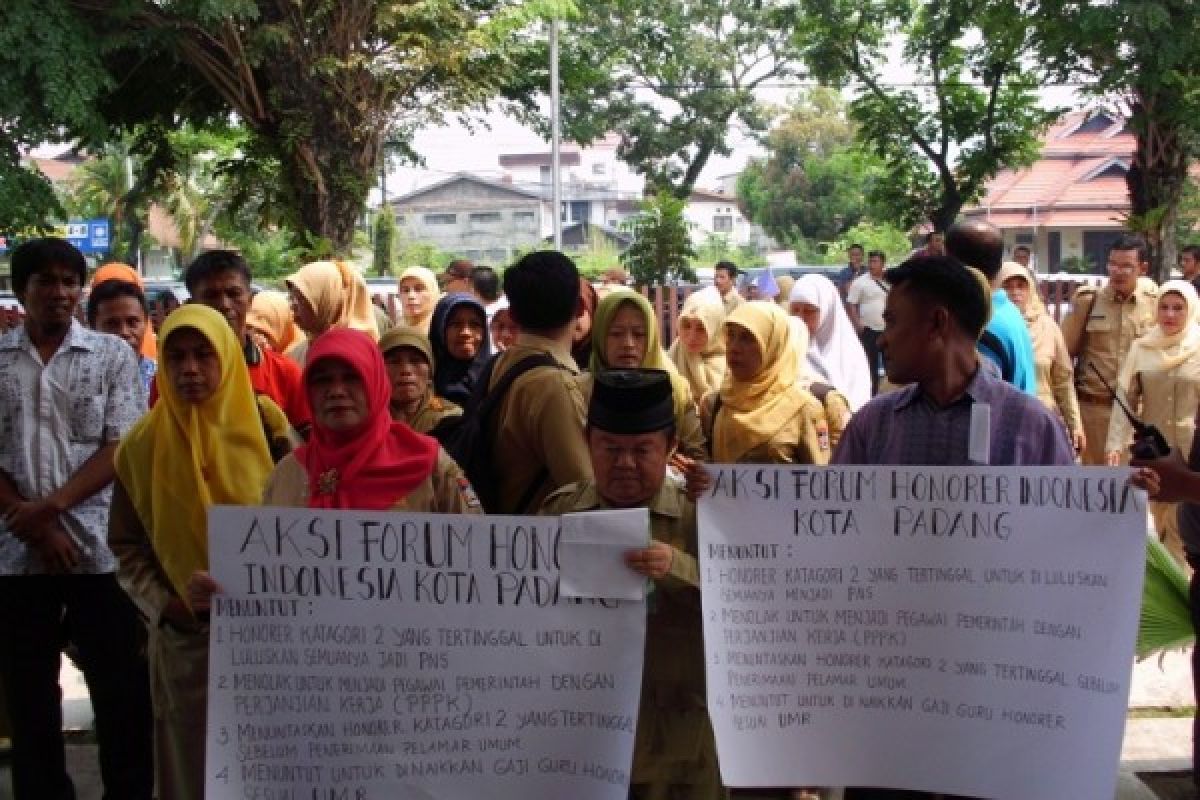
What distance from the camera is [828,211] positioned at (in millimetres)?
60844

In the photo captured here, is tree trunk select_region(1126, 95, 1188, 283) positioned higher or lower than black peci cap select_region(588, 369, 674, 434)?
higher

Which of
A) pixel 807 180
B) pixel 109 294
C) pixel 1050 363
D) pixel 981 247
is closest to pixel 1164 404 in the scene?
pixel 1050 363

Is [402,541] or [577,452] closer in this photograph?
[402,541]

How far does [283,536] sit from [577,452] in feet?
2.80

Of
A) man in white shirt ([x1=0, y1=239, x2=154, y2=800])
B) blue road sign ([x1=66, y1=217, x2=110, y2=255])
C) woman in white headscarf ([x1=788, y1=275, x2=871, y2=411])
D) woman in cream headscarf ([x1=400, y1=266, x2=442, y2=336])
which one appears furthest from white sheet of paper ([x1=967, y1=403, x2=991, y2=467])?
blue road sign ([x1=66, y1=217, x2=110, y2=255])

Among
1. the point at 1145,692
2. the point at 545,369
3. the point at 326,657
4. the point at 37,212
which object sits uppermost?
the point at 37,212

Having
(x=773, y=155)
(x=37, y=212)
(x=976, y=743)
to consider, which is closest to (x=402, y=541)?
(x=976, y=743)

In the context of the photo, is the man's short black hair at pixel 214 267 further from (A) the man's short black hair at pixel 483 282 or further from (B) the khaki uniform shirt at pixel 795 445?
(A) the man's short black hair at pixel 483 282

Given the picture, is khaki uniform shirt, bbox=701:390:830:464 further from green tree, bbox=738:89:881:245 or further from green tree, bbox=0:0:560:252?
green tree, bbox=738:89:881:245

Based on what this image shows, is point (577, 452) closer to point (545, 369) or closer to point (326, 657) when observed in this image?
point (545, 369)

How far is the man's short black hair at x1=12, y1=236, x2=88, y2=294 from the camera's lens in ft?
13.5

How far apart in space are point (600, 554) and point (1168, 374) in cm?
529

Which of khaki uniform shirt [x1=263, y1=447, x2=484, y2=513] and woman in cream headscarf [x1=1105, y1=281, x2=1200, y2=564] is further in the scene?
woman in cream headscarf [x1=1105, y1=281, x2=1200, y2=564]

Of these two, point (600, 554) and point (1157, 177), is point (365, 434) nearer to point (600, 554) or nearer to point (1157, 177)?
point (600, 554)
